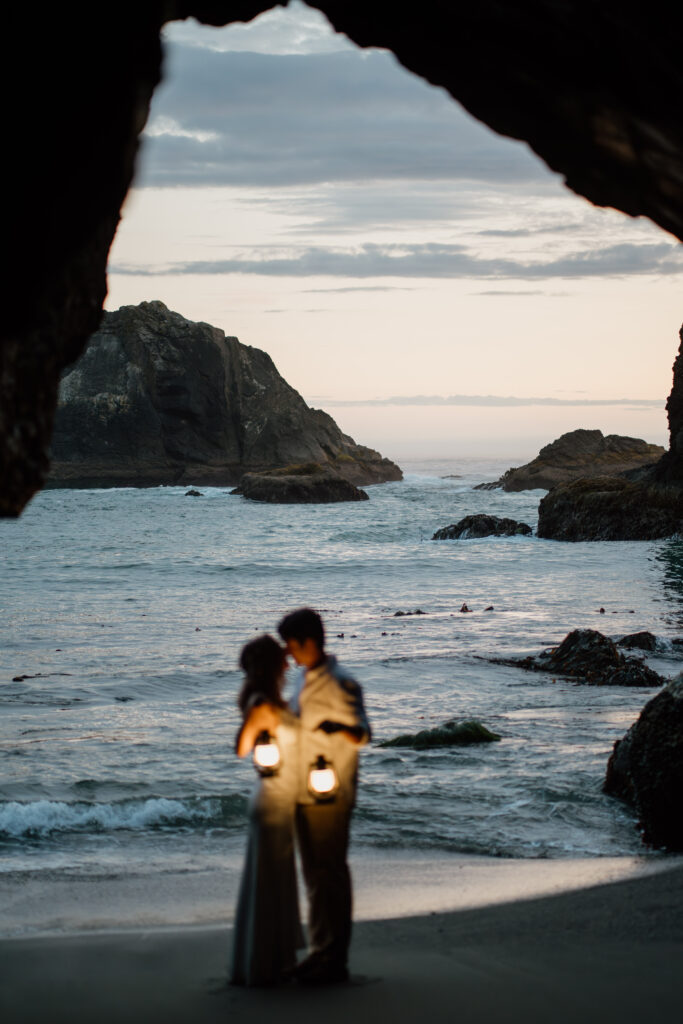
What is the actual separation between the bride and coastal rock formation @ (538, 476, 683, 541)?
33.5 metres

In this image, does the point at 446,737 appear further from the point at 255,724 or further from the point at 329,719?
the point at 255,724

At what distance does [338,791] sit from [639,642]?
12.3 metres

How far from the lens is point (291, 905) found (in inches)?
180

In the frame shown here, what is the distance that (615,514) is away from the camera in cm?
3725

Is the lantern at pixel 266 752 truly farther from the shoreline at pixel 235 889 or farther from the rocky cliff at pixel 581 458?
the rocky cliff at pixel 581 458

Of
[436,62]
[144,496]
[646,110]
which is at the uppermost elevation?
[436,62]

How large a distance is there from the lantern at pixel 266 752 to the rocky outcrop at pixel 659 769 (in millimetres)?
4097

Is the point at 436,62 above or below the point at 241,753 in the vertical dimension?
above

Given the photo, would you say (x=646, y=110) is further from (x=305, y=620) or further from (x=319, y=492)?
(x=319, y=492)

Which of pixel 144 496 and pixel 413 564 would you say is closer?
pixel 413 564

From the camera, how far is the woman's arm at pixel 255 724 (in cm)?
447

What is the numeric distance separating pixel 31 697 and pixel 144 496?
6934cm

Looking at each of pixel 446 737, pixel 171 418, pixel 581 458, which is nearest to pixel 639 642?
pixel 446 737

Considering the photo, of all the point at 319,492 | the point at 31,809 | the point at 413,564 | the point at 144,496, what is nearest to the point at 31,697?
the point at 31,809
